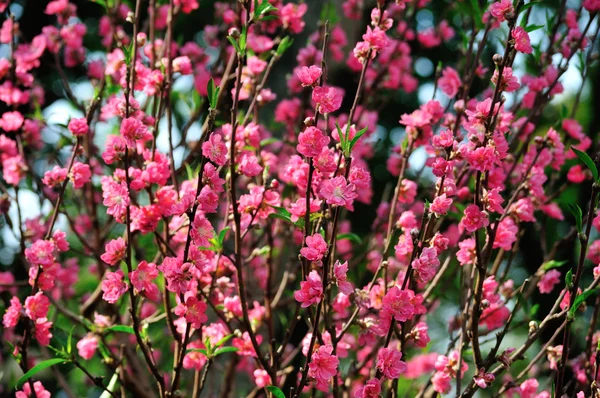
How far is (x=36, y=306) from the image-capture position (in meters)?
1.81

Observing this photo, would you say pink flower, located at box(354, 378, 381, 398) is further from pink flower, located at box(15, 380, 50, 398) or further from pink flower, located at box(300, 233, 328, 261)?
pink flower, located at box(15, 380, 50, 398)

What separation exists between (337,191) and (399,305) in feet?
1.02

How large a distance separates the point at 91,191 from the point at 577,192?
798 cm

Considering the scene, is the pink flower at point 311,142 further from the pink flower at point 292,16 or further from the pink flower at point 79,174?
the pink flower at point 292,16

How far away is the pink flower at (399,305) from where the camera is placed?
57.5 inches

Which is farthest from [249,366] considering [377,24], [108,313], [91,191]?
[377,24]

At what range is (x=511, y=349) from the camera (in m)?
1.67

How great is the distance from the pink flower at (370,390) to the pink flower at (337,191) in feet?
1.42

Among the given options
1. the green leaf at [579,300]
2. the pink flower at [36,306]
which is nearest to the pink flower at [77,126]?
the pink flower at [36,306]

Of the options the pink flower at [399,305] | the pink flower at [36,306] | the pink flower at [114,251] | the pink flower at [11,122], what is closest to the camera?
the pink flower at [399,305]

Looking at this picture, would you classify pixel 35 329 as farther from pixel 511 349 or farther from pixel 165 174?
pixel 511 349

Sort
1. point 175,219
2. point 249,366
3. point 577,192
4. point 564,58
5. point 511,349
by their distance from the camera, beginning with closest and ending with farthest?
1. point 511,349
2. point 175,219
3. point 564,58
4. point 249,366
5. point 577,192

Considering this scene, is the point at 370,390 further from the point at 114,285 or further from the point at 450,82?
the point at 450,82

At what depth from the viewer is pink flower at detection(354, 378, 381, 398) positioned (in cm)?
146
